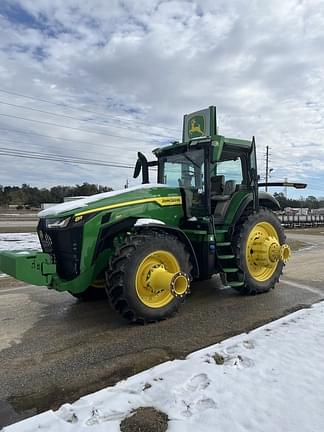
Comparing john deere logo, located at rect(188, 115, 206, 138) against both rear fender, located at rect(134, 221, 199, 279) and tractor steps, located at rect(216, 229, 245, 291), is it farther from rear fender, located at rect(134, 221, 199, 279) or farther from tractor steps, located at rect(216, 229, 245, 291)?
rear fender, located at rect(134, 221, 199, 279)

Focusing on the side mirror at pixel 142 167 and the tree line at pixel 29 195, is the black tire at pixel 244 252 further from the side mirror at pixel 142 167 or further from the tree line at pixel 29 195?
the tree line at pixel 29 195

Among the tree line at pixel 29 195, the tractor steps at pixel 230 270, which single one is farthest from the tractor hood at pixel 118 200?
the tree line at pixel 29 195

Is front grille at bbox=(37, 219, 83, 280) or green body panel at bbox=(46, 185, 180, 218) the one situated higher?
green body panel at bbox=(46, 185, 180, 218)

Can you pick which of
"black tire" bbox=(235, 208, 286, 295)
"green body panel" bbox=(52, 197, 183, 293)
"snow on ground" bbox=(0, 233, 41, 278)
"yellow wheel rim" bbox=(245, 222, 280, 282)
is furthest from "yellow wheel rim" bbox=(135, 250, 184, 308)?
"snow on ground" bbox=(0, 233, 41, 278)

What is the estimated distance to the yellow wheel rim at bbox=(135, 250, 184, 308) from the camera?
4.88 m

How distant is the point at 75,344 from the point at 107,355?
508mm

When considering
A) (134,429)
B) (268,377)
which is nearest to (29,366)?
(134,429)

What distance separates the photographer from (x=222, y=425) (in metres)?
2.64

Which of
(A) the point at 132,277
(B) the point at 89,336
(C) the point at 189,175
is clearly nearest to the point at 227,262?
(C) the point at 189,175

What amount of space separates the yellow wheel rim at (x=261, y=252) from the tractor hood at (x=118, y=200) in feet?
4.93

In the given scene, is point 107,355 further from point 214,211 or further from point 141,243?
point 214,211

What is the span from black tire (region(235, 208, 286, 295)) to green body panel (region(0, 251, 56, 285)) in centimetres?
287

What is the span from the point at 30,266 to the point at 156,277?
59.6 inches

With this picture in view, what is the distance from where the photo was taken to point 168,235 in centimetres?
523
